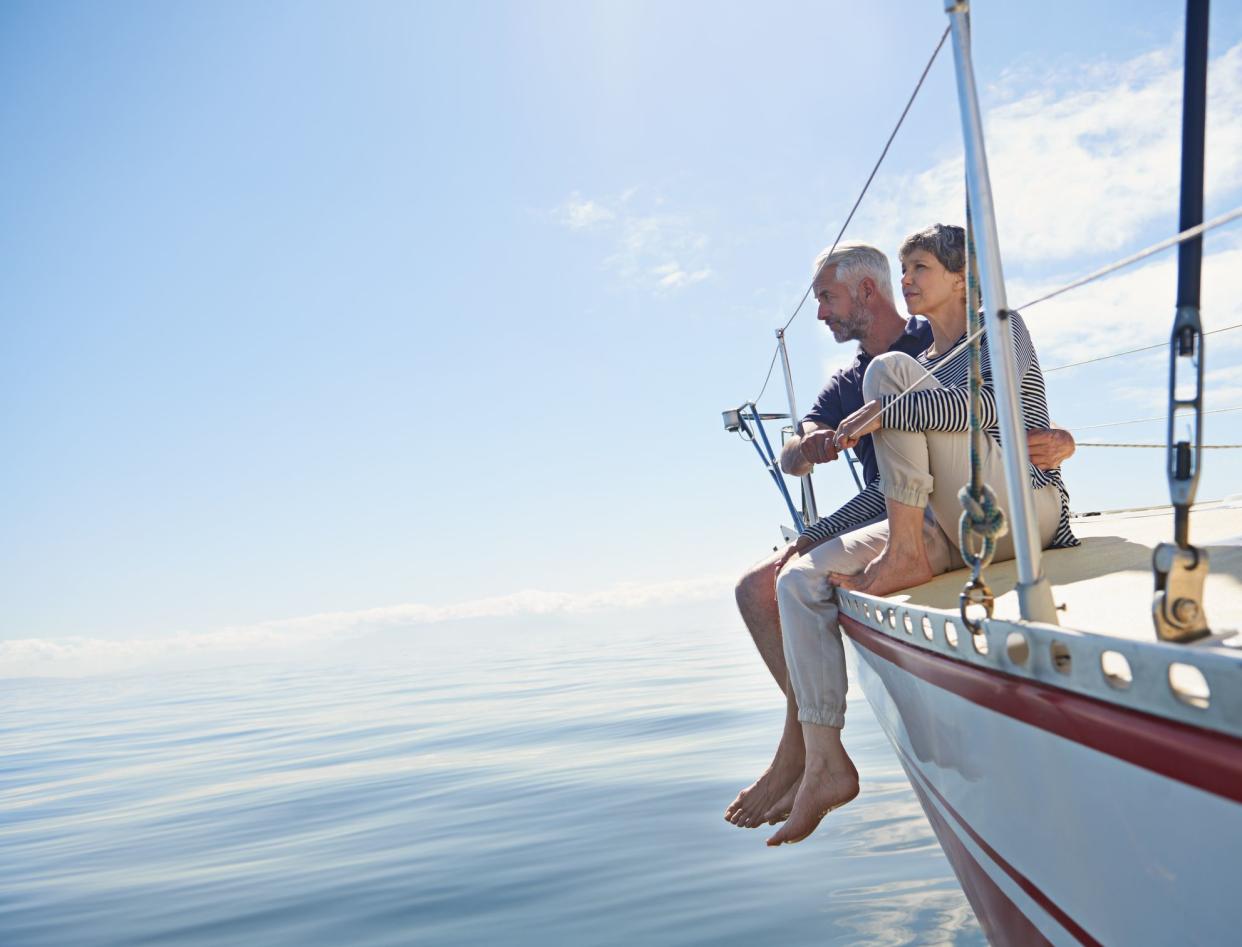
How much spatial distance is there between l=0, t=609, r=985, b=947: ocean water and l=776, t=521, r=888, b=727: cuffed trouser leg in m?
0.80

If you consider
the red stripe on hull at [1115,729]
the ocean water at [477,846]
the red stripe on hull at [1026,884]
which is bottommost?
the ocean water at [477,846]

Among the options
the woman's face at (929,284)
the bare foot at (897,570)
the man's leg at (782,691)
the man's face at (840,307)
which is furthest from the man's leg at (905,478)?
the man's face at (840,307)

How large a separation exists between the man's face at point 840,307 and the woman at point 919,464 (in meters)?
0.61

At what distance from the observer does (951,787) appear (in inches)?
64.1

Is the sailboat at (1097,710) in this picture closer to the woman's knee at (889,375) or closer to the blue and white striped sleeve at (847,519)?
the woman's knee at (889,375)

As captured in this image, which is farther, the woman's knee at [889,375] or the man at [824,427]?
the man at [824,427]

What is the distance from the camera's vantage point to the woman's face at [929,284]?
2.63 meters

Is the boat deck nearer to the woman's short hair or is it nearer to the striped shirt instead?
the striped shirt

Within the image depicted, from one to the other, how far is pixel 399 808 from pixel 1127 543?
474cm

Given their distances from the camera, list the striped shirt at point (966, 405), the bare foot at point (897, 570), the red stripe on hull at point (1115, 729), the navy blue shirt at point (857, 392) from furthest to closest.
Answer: the navy blue shirt at point (857, 392) < the bare foot at point (897, 570) < the striped shirt at point (966, 405) < the red stripe on hull at point (1115, 729)

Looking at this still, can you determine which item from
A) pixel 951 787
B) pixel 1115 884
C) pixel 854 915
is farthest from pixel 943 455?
pixel 854 915

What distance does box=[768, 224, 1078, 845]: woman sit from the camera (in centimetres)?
221

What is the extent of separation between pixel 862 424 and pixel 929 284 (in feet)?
2.10

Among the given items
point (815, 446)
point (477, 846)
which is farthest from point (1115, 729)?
point (477, 846)
